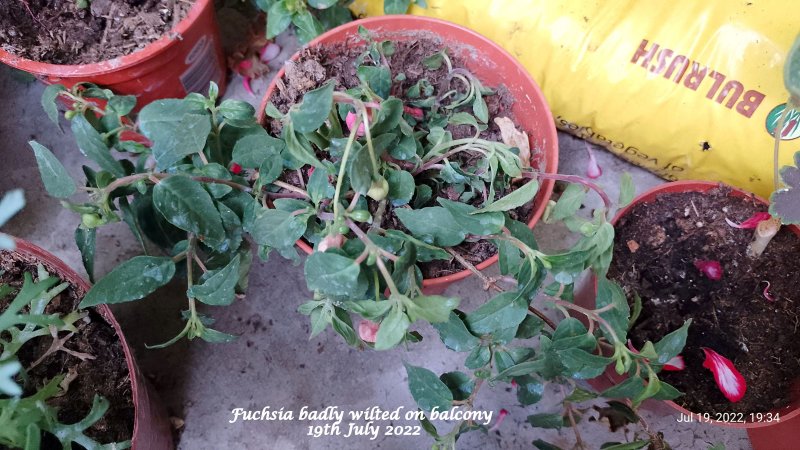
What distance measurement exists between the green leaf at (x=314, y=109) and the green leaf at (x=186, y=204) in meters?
0.18

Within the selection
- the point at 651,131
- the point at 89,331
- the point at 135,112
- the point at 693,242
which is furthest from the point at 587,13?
the point at 89,331

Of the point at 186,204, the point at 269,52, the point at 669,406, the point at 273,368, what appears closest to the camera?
the point at 186,204

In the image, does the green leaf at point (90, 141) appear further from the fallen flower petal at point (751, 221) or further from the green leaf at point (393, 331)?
the fallen flower petal at point (751, 221)

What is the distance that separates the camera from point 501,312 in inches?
30.8

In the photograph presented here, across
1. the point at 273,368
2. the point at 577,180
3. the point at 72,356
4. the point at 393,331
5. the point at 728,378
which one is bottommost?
the point at 273,368

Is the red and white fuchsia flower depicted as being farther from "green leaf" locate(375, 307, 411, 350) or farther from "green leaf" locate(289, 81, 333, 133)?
"green leaf" locate(289, 81, 333, 133)

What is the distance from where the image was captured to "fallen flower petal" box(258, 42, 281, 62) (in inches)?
56.6

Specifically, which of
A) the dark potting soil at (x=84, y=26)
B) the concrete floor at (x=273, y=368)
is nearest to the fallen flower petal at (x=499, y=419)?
the concrete floor at (x=273, y=368)

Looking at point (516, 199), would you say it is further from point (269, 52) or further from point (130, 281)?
point (269, 52)

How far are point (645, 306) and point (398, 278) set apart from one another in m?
0.54

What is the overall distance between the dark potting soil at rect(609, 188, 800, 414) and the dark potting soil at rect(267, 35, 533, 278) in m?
Answer: 0.25

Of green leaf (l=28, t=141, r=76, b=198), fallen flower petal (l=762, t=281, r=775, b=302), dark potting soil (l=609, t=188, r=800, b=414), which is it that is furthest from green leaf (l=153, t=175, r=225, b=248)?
fallen flower petal (l=762, t=281, r=775, b=302)

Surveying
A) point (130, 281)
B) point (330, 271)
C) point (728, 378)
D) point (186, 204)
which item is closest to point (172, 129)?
point (186, 204)

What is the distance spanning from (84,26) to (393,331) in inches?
34.6
